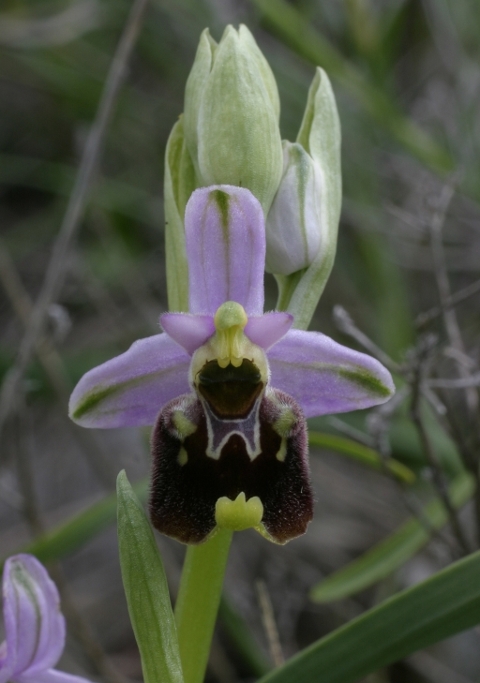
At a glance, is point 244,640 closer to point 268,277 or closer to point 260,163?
point 260,163

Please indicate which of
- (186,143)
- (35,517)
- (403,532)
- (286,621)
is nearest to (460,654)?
(286,621)

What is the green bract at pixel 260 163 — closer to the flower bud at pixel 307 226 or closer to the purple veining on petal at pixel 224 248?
the flower bud at pixel 307 226

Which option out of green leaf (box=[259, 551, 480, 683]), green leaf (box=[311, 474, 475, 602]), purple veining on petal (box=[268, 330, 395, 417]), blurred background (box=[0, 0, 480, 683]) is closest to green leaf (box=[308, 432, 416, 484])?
blurred background (box=[0, 0, 480, 683])

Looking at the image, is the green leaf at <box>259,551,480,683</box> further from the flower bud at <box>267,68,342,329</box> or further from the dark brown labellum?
the flower bud at <box>267,68,342,329</box>

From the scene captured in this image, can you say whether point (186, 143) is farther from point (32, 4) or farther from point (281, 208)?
→ point (32, 4)

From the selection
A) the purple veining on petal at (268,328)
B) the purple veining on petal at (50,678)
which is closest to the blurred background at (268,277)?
the purple veining on petal at (50,678)

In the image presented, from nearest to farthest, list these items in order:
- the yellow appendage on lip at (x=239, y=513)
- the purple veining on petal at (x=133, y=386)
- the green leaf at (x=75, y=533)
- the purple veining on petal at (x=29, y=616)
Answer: the yellow appendage on lip at (x=239, y=513) → the purple veining on petal at (x=133, y=386) → the purple veining on petal at (x=29, y=616) → the green leaf at (x=75, y=533)

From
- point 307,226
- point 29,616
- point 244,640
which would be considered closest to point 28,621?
point 29,616
